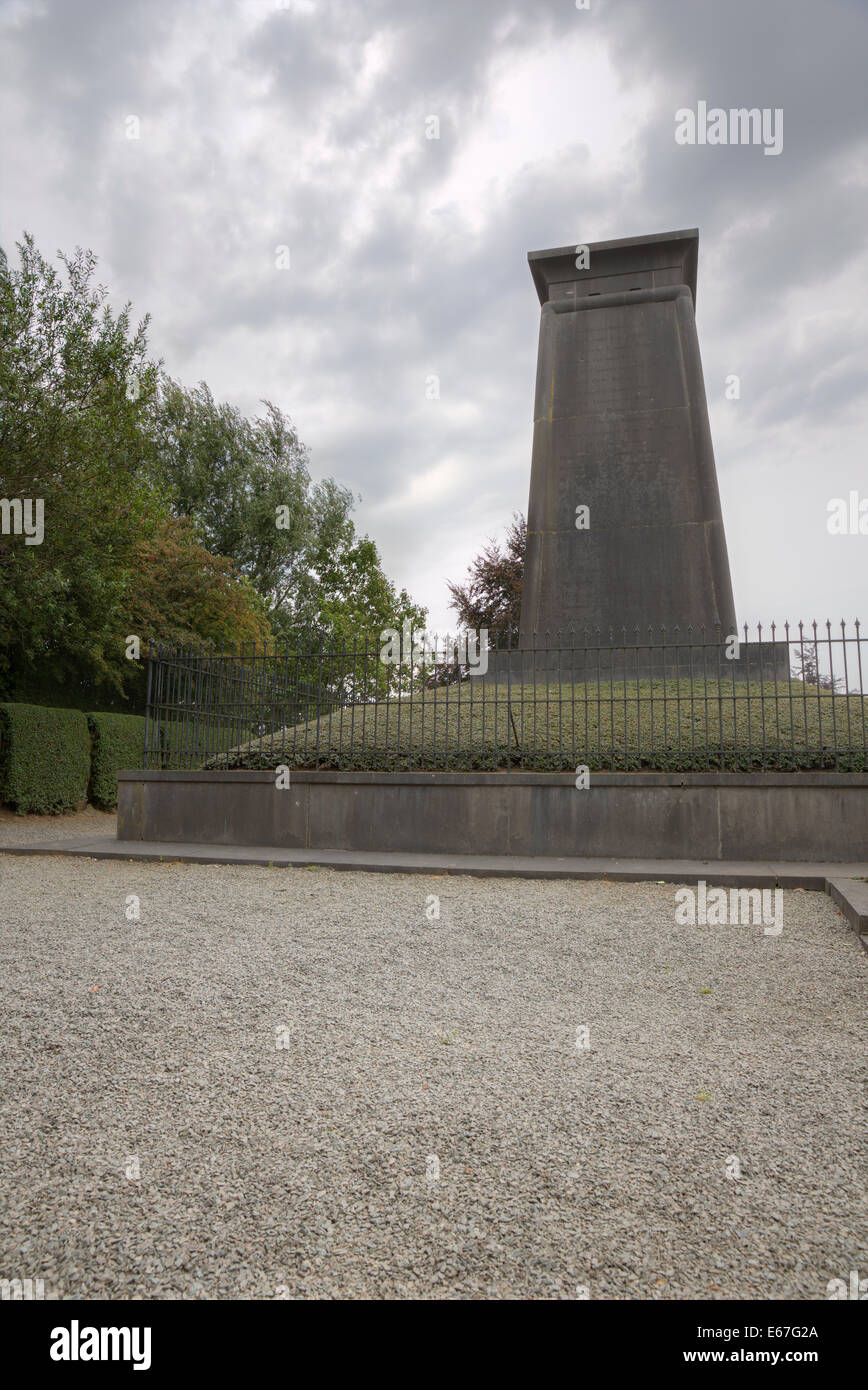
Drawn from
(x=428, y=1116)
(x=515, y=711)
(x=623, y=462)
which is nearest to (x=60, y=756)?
(x=515, y=711)

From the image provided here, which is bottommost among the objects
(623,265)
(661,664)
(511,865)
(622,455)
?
(511,865)

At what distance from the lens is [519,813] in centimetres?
823

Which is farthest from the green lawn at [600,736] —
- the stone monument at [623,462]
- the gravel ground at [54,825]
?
the gravel ground at [54,825]

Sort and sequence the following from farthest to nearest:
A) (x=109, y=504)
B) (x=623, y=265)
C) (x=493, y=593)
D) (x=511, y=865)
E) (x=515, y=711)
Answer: (x=493, y=593) < (x=109, y=504) < (x=623, y=265) < (x=515, y=711) < (x=511, y=865)

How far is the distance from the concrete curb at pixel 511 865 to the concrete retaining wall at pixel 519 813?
0.17 meters

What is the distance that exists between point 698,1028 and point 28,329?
45.0 ft

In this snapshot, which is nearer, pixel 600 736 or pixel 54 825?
pixel 600 736

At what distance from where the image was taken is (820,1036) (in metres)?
3.24

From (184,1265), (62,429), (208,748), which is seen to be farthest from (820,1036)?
(62,429)

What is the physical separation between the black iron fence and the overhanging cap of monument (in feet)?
18.2

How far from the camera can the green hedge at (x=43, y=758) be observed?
45.7ft

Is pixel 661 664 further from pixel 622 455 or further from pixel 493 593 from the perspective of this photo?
pixel 493 593

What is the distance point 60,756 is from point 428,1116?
1422cm
